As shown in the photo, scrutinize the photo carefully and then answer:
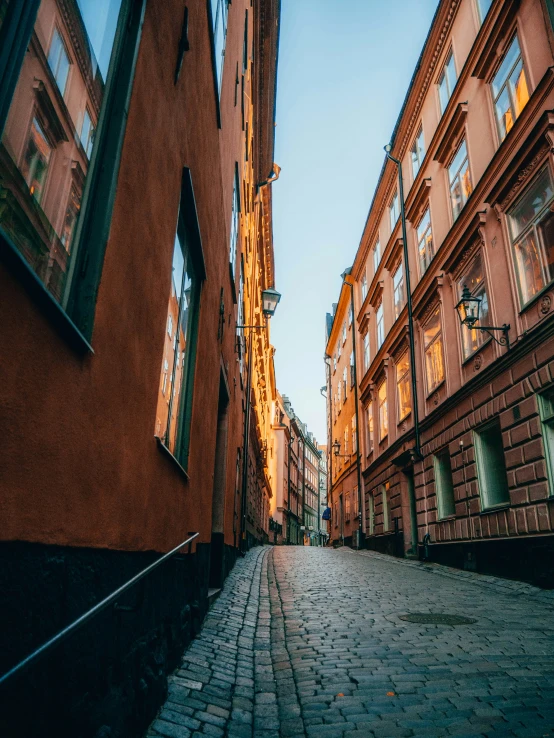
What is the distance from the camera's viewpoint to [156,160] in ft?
11.8

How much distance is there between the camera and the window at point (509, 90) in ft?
37.0

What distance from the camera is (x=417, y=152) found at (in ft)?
61.0

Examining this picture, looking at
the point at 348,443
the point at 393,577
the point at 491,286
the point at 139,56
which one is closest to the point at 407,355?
the point at 491,286

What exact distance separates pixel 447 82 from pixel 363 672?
1593 cm

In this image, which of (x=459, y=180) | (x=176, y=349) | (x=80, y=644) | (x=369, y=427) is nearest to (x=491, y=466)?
(x=459, y=180)

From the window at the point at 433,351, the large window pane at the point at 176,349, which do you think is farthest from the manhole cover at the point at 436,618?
the window at the point at 433,351

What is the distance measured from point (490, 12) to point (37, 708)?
48.8 feet

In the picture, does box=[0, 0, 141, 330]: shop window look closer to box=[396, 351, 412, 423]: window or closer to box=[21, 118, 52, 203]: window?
box=[21, 118, 52, 203]: window

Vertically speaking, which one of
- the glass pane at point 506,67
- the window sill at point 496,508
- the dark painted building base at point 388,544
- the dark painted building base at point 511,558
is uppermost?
the glass pane at point 506,67

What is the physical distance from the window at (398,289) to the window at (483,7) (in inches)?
310

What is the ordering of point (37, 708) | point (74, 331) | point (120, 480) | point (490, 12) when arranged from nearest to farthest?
point (37, 708), point (74, 331), point (120, 480), point (490, 12)

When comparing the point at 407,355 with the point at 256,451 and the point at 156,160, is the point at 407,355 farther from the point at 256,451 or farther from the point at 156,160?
the point at 156,160

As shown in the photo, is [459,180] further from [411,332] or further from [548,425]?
[548,425]

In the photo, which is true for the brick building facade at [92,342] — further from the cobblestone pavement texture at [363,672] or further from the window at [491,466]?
A: the window at [491,466]
